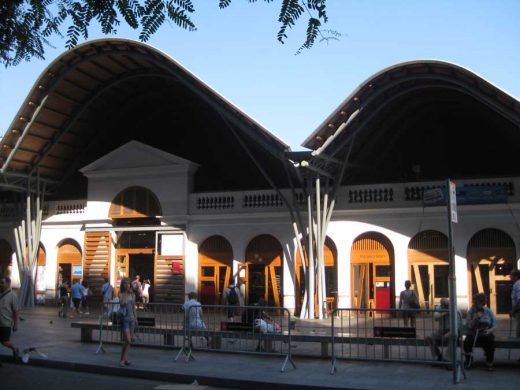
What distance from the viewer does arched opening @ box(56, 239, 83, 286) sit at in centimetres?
3198

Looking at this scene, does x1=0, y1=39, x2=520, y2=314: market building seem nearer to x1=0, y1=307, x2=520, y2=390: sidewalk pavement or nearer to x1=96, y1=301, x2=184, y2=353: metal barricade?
x1=96, y1=301, x2=184, y2=353: metal barricade

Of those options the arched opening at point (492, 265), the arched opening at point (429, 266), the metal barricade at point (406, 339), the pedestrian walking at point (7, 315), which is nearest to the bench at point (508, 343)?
the metal barricade at point (406, 339)

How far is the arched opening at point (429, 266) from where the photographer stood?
25062 mm

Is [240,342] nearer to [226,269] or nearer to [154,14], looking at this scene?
[154,14]

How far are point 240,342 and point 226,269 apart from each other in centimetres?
1397

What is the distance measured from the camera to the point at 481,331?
12.3 meters

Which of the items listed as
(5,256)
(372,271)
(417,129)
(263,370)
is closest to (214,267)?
(372,271)

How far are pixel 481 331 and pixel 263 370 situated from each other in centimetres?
444

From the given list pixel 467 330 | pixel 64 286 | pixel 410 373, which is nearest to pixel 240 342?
pixel 410 373

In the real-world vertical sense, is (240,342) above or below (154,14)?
below

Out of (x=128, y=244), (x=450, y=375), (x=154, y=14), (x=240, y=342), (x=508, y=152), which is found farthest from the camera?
(x=128, y=244)

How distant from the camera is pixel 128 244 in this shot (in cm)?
3094

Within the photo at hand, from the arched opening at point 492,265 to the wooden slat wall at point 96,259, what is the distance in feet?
56.0

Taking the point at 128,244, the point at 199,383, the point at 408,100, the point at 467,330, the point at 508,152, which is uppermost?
the point at 408,100
